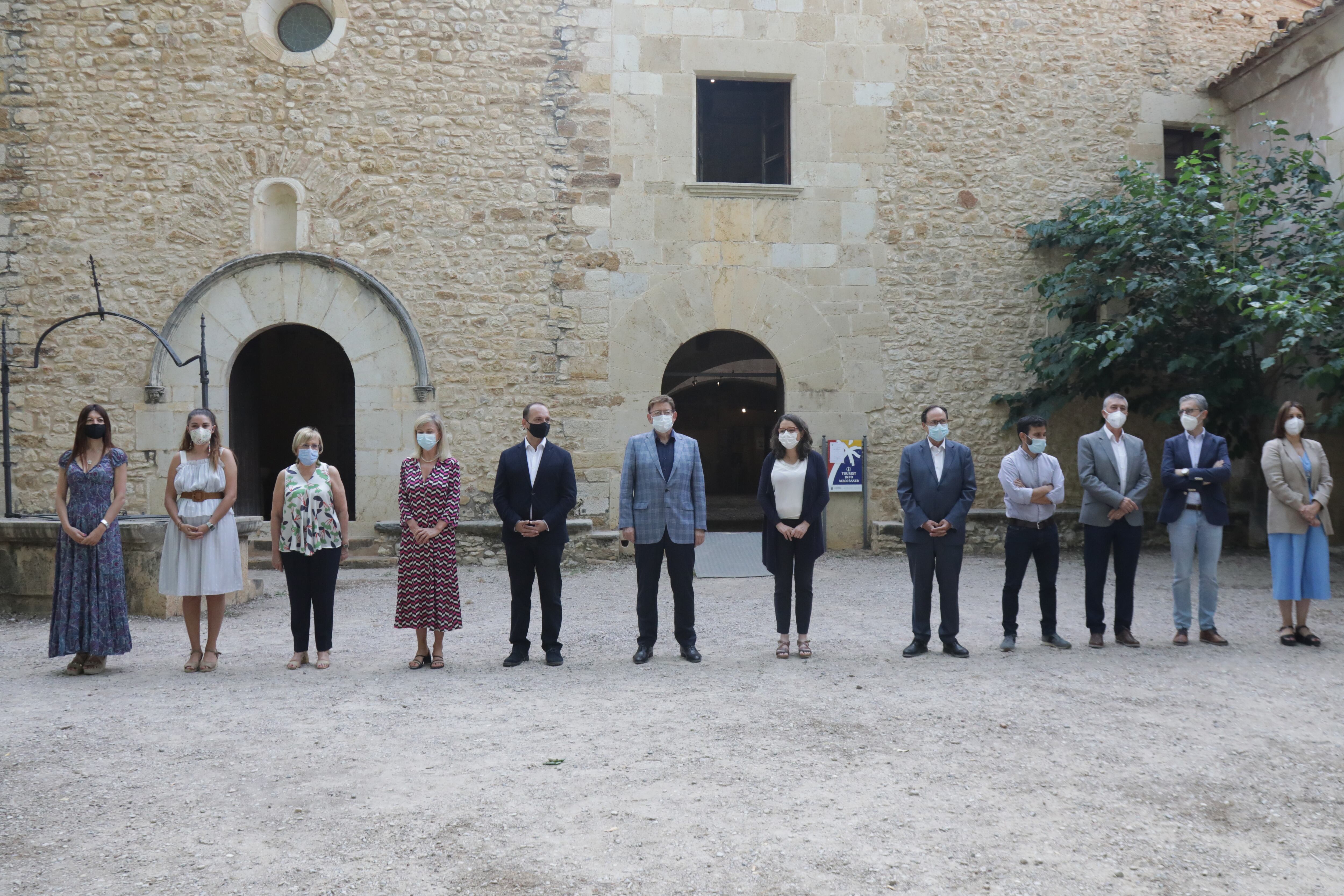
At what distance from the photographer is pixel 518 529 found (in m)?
5.71

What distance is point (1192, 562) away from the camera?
634 cm

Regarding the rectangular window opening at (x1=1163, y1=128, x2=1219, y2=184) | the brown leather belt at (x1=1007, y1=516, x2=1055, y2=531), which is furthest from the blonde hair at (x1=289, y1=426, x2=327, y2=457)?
the rectangular window opening at (x1=1163, y1=128, x2=1219, y2=184)

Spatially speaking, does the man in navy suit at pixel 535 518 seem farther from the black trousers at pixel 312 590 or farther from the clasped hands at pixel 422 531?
the black trousers at pixel 312 590

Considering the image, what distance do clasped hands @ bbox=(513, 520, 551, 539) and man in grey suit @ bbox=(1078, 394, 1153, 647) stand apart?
346cm

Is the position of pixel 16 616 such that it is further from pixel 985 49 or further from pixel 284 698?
pixel 985 49

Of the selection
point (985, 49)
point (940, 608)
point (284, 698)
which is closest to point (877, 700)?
point (940, 608)

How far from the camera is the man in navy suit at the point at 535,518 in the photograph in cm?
578

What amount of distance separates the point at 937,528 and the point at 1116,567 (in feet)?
4.26

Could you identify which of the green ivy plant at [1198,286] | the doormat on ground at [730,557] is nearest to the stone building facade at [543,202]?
the green ivy plant at [1198,286]

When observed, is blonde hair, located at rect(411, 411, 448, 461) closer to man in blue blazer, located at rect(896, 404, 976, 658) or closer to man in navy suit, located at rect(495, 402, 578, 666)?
man in navy suit, located at rect(495, 402, 578, 666)

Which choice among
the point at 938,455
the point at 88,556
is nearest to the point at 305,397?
the point at 88,556

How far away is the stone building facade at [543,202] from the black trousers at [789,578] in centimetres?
468

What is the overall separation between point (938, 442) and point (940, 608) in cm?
105

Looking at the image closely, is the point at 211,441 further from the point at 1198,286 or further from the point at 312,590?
the point at 1198,286
